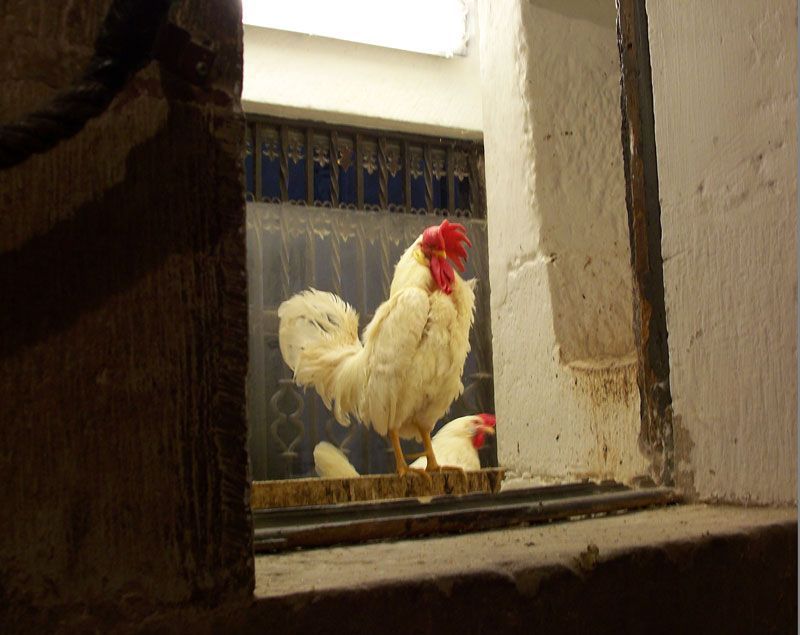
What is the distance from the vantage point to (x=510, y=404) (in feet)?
6.61

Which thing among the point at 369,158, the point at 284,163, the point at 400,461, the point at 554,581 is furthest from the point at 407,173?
the point at 554,581

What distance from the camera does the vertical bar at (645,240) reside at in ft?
4.09

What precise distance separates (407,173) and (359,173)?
0.24m

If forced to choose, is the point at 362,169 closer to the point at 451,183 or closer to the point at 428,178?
the point at 428,178

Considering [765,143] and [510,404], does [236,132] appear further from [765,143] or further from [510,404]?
[510,404]

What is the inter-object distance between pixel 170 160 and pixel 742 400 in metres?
0.88

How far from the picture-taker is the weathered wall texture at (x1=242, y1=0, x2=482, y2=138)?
3.03m

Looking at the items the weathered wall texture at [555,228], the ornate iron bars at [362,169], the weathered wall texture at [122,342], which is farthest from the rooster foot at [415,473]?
the weathered wall texture at [122,342]

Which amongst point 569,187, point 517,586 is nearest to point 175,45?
point 517,586

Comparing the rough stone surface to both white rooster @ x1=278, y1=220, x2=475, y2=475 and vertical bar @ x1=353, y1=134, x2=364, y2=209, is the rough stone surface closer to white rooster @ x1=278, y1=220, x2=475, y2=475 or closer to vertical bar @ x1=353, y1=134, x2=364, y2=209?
white rooster @ x1=278, y1=220, x2=475, y2=475

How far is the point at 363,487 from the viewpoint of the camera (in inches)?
84.0

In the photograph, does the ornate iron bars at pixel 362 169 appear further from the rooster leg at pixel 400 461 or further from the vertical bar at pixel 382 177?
the rooster leg at pixel 400 461

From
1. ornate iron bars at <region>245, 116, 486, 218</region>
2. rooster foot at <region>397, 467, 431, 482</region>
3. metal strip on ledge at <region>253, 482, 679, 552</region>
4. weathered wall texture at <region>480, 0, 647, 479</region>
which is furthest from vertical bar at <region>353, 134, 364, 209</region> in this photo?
metal strip on ledge at <region>253, 482, 679, 552</region>

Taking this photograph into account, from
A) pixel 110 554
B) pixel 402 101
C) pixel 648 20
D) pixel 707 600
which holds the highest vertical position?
pixel 402 101
